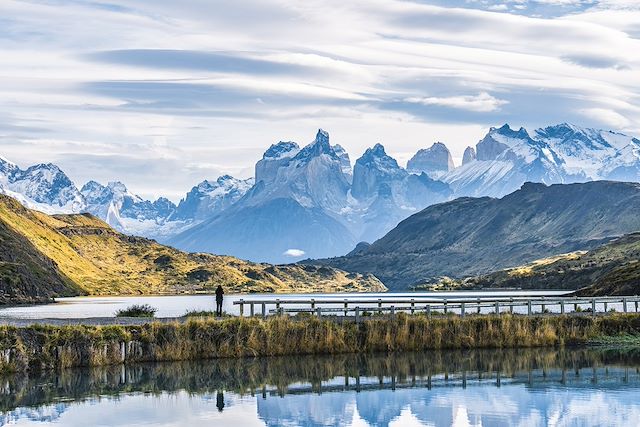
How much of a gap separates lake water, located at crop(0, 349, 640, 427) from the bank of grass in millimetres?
1146

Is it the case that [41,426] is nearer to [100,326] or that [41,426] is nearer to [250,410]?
[250,410]

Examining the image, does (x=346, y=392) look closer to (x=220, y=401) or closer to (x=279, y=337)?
(x=220, y=401)

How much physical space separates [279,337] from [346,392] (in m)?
12.0

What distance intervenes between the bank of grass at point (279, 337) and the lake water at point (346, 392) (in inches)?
45.1

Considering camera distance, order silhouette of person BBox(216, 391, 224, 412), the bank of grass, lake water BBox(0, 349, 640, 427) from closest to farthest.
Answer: lake water BBox(0, 349, 640, 427) → silhouette of person BBox(216, 391, 224, 412) → the bank of grass

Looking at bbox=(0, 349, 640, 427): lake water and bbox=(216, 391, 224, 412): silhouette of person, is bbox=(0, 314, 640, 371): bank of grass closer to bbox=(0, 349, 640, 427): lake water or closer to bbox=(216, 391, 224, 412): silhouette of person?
bbox=(0, 349, 640, 427): lake water

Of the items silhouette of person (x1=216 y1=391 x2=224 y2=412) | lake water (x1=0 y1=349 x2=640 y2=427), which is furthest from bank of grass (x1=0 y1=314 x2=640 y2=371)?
silhouette of person (x1=216 y1=391 x2=224 y2=412)

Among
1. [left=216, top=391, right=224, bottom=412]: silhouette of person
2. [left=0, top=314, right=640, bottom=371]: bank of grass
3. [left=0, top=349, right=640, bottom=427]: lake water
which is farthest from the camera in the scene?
Answer: [left=0, top=314, right=640, bottom=371]: bank of grass

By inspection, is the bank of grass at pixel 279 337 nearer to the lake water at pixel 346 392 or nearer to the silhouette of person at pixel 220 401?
the lake water at pixel 346 392

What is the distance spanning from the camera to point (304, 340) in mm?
66000

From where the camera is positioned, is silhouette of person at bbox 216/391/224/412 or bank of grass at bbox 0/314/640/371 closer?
silhouette of person at bbox 216/391/224/412

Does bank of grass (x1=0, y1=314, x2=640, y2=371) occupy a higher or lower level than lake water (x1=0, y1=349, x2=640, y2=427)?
higher

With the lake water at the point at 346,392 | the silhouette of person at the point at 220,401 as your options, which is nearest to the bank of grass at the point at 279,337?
the lake water at the point at 346,392

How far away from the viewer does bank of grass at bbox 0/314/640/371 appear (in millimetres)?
59406
